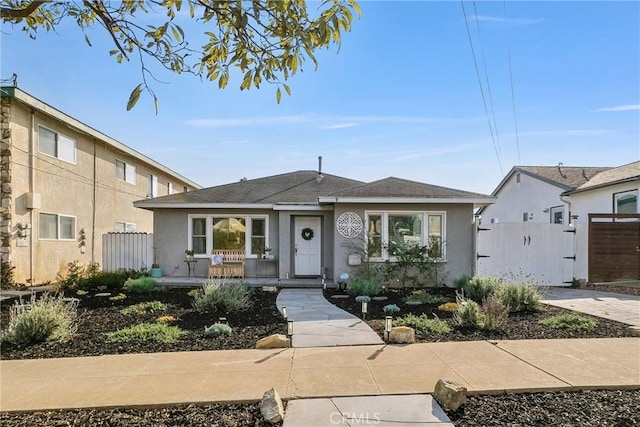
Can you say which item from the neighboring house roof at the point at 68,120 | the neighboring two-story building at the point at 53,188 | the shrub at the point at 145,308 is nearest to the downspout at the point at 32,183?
the neighboring two-story building at the point at 53,188

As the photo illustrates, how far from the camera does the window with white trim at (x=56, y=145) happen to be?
528 inches

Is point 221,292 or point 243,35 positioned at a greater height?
point 243,35

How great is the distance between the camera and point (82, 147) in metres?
15.5

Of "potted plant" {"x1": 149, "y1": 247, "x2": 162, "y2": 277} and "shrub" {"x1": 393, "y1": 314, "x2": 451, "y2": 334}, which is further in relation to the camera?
"potted plant" {"x1": 149, "y1": 247, "x2": 162, "y2": 277}

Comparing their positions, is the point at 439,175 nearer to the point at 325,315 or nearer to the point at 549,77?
the point at 549,77

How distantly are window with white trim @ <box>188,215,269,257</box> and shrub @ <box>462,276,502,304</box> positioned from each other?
7.05 metres

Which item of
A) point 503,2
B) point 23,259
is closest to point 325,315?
point 503,2

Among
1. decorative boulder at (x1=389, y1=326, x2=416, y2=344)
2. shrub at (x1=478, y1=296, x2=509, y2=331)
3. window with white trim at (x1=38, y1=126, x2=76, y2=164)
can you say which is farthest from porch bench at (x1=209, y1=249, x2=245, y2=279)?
shrub at (x1=478, y1=296, x2=509, y2=331)

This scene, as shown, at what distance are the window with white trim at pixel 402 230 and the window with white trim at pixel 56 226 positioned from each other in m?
10.8

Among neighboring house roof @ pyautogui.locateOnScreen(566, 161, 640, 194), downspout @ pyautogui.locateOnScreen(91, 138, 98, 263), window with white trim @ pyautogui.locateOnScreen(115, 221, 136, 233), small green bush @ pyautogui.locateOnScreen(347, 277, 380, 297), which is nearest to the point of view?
small green bush @ pyautogui.locateOnScreen(347, 277, 380, 297)

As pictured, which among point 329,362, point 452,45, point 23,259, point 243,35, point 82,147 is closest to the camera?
point 243,35

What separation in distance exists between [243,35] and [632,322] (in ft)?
26.7

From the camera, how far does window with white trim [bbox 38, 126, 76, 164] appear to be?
44.0 feet

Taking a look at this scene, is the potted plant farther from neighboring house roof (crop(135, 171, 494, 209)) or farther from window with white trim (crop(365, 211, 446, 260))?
window with white trim (crop(365, 211, 446, 260))
